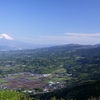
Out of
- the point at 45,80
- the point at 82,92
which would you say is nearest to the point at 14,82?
the point at 45,80

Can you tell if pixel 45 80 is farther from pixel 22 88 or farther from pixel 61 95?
pixel 61 95

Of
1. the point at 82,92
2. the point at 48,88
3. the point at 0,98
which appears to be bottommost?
the point at 48,88

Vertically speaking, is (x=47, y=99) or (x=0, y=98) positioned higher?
(x=0, y=98)

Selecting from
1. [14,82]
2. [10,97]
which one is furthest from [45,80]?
[10,97]

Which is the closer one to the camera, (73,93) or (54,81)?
(73,93)

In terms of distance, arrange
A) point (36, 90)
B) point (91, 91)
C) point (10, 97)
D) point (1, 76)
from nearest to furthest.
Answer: point (10, 97)
point (91, 91)
point (36, 90)
point (1, 76)

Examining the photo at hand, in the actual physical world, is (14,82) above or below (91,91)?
below

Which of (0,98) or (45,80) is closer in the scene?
(0,98)

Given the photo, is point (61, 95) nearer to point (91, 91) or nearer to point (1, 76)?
point (91, 91)

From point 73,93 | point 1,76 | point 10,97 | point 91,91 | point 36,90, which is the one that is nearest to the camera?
point 10,97
